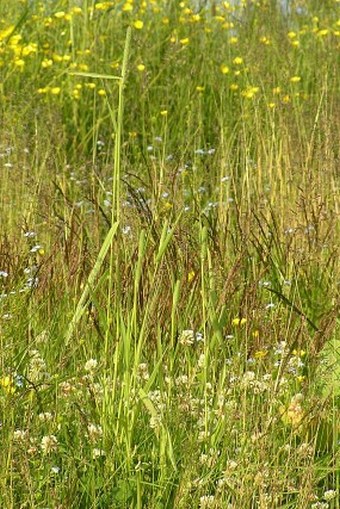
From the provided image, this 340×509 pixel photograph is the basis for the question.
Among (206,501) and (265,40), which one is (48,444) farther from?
(265,40)

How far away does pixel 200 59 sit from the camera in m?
6.23

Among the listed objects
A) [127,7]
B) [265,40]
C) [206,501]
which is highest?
[127,7]

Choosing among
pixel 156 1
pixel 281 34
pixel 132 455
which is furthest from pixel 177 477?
pixel 156 1

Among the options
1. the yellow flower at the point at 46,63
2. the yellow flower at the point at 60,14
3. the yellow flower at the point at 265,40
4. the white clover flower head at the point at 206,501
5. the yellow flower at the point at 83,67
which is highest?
the yellow flower at the point at 60,14

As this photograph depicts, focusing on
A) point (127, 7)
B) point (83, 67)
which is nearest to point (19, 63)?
point (83, 67)

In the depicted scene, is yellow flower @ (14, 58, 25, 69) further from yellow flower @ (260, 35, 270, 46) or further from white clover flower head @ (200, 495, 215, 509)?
white clover flower head @ (200, 495, 215, 509)

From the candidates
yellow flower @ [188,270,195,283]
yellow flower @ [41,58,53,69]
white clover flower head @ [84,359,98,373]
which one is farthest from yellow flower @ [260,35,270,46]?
white clover flower head @ [84,359,98,373]

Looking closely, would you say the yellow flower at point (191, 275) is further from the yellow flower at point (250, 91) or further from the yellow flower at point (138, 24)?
the yellow flower at point (138, 24)

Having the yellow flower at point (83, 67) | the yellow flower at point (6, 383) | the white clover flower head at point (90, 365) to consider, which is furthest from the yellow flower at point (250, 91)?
the yellow flower at point (6, 383)

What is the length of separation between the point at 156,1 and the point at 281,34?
104 centimetres

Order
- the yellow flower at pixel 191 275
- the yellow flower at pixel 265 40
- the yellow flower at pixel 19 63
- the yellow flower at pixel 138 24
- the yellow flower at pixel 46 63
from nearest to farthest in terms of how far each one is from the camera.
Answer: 1. the yellow flower at pixel 191 275
2. the yellow flower at pixel 19 63
3. the yellow flower at pixel 46 63
4. the yellow flower at pixel 265 40
5. the yellow flower at pixel 138 24

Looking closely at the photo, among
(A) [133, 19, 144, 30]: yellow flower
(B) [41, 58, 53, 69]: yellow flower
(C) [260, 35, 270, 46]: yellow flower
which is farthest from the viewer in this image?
(A) [133, 19, 144, 30]: yellow flower

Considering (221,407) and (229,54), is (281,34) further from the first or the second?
(221,407)

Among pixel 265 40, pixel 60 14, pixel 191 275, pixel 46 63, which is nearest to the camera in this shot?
pixel 191 275
